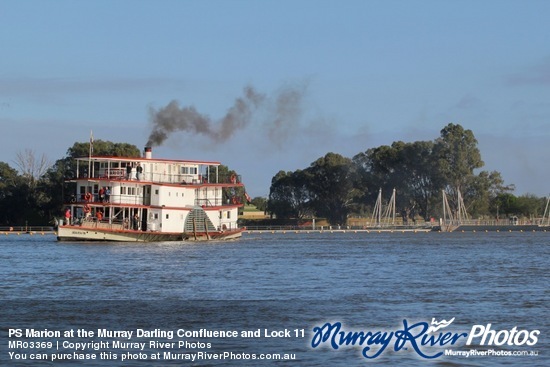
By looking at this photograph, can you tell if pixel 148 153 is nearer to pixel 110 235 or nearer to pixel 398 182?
pixel 110 235

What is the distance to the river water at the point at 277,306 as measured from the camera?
23.7m

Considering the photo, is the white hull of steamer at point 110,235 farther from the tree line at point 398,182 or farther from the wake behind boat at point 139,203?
the tree line at point 398,182

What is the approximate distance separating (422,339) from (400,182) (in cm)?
15094

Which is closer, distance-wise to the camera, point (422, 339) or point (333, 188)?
point (422, 339)

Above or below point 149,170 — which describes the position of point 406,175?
above

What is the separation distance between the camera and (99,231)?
82.3m

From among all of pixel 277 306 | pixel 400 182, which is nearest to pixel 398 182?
pixel 400 182

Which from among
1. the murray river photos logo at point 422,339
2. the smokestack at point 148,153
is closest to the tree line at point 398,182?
the smokestack at point 148,153

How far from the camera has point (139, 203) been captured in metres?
85.6

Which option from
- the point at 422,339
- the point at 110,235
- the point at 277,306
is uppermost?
the point at 110,235

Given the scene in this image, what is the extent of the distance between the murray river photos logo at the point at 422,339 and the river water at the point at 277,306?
76mm

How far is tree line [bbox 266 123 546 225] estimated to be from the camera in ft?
565

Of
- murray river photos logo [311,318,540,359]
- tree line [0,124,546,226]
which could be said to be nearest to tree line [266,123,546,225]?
tree line [0,124,546,226]

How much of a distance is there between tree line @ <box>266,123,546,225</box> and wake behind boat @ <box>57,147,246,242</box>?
84830mm
